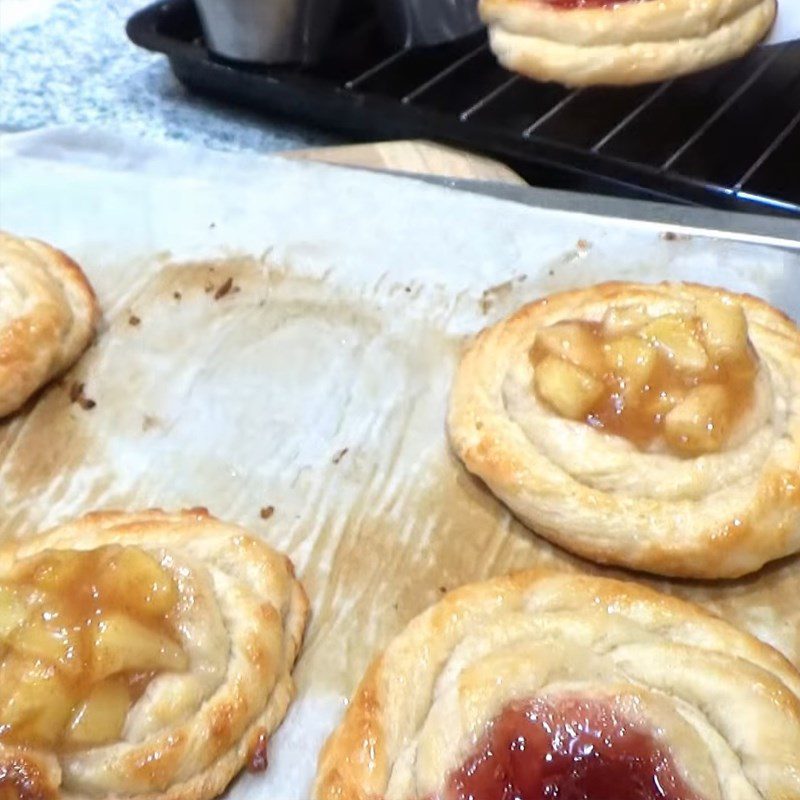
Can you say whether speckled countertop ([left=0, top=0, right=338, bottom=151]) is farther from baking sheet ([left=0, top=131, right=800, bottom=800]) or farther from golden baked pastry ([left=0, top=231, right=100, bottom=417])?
golden baked pastry ([left=0, top=231, right=100, bottom=417])

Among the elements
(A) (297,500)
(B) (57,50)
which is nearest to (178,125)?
(B) (57,50)

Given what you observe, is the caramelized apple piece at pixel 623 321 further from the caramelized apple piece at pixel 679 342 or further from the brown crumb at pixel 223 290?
the brown crumb at pixel 223 290

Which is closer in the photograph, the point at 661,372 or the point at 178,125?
the point at 661,372

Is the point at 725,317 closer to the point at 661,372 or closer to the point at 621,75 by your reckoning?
the point at 661,372

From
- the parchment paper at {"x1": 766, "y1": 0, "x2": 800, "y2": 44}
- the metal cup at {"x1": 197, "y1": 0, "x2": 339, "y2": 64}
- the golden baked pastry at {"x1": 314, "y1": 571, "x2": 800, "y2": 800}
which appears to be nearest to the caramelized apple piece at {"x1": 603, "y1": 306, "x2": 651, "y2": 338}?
the golden baked pastry at {"x1": 314, "y1": 571, "x2": 800, "y2": 800}

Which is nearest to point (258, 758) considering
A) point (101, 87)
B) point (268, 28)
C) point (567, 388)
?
point (567, 388)

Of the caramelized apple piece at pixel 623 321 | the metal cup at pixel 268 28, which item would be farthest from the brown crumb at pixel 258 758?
the metal cup at pixel 268 28

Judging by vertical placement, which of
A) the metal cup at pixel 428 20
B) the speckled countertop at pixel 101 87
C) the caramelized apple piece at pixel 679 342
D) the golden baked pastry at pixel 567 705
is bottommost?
the golden baked pastry at pixel 567 705
